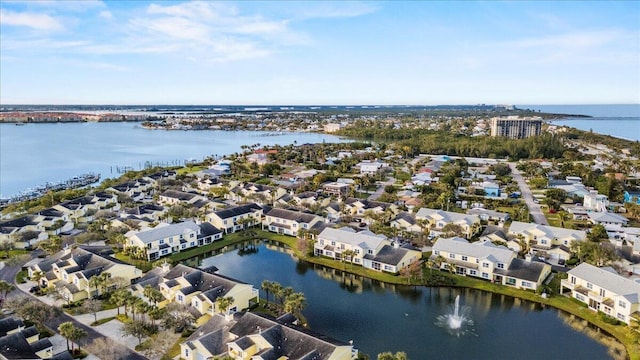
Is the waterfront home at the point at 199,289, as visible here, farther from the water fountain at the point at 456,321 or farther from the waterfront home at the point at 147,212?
the waterfront home at the point at 147,212

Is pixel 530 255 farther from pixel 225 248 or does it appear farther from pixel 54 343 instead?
pixel 54 343

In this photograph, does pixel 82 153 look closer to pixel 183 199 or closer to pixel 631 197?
pixel 183 199

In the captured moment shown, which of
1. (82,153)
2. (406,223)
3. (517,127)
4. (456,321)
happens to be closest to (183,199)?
(406,223)

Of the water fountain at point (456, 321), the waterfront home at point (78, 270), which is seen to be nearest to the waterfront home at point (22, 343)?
the waterfront home at point (78, 270)

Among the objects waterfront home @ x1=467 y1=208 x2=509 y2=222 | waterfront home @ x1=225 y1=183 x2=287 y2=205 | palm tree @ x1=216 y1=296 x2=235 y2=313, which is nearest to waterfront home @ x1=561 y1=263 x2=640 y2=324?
waterfront home @ x1=467 y1=208 x2=509 y2=222

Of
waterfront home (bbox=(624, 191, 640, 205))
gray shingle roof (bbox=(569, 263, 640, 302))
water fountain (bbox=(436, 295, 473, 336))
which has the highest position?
gray shingle roof (bbox=(569, 263, 640, 302))

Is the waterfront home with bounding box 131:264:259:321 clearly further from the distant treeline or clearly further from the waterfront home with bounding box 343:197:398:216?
the distant treeline
